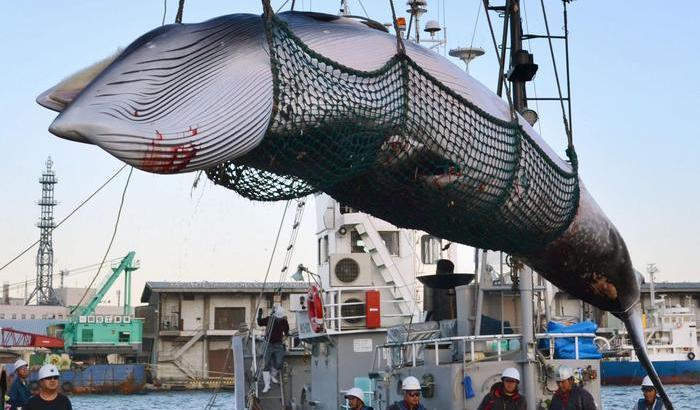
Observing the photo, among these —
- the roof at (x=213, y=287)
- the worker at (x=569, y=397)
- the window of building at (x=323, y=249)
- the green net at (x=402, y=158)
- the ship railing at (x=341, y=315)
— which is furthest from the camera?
the roof at (x=213, y=287)

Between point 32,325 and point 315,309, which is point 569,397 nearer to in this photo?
point 315,309

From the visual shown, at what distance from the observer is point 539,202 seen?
8.34 m

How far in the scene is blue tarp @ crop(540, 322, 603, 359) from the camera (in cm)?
1563

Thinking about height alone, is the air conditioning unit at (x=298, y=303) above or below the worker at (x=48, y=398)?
above

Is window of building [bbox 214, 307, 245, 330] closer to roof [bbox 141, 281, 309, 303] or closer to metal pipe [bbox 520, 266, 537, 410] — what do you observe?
roof [bbox 141, 281, 309, 303]

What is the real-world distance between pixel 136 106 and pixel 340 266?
18372mm

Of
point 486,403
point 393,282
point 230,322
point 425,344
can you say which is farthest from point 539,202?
point 230,322

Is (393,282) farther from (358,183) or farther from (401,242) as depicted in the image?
(358,183)

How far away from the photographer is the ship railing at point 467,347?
1480 cm

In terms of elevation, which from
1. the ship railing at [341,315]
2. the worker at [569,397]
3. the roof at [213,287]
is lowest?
the worker at [569,397]

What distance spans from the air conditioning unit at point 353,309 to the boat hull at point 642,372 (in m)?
46.4

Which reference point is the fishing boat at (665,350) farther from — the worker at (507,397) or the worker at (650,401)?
the worker at (507,397)

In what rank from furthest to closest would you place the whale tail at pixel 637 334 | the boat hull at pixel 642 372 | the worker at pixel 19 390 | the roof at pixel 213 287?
1. the roof at pixel 213 287
2. the boat hull at pixel 642 372
3. the worker at pixel 19 390
4. the whale tail at pixel 637 334

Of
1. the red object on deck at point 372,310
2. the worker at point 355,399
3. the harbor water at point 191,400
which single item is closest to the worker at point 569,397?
the worker at point 355,399
